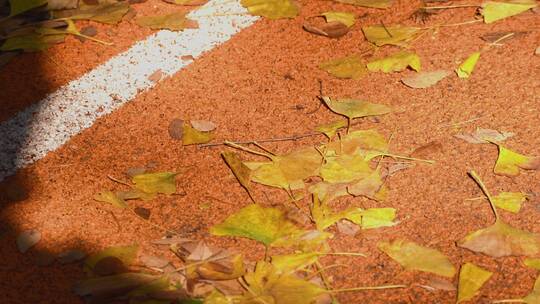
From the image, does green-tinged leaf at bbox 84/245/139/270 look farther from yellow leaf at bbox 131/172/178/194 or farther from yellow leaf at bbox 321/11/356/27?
yellow leaf at bbox 321/11/356/27

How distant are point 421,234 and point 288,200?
36 cm

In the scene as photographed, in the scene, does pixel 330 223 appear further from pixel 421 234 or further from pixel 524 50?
pixel 524 50

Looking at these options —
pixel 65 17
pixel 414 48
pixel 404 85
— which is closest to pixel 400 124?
pixel 404 85

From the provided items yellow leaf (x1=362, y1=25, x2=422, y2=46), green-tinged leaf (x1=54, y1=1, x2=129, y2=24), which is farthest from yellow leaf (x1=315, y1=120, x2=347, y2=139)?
green-tinged leaf (x1=54, y1=1, x2=129, y2=24)

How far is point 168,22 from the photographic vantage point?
10.8 ft

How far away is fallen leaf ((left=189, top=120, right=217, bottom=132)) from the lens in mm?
2775

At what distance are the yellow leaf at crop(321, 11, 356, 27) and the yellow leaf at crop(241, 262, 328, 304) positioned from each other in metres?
1.24

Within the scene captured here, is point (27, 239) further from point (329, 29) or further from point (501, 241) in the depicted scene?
point (329, 29)

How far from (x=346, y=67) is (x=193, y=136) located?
58 centimetres

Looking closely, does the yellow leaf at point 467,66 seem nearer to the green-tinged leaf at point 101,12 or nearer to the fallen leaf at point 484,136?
the fallen leaf at point 484,136

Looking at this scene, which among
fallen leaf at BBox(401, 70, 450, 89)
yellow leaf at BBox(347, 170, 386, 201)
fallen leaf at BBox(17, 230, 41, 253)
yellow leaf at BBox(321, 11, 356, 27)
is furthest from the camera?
yellow leaf at BBox(321, 11, 356, 27)

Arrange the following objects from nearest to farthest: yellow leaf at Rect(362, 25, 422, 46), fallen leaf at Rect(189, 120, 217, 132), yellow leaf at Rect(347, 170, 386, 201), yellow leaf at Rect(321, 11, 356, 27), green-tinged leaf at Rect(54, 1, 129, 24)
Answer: yellow leaf at Rect(347, 170, 386, 201), fallen leaf at Rect(189, 120, 217, 132), yellow leaf at Rect(362, 25, 422, 46), yellow leaf at Rect(321, 11, 356, 27), green-tinged leaf at Rect(54, 1, 129, 24)

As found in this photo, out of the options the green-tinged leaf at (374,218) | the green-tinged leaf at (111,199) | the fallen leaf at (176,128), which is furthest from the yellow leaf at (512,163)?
the green-tinged leaf at (111,199)

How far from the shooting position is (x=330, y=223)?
240 cm
